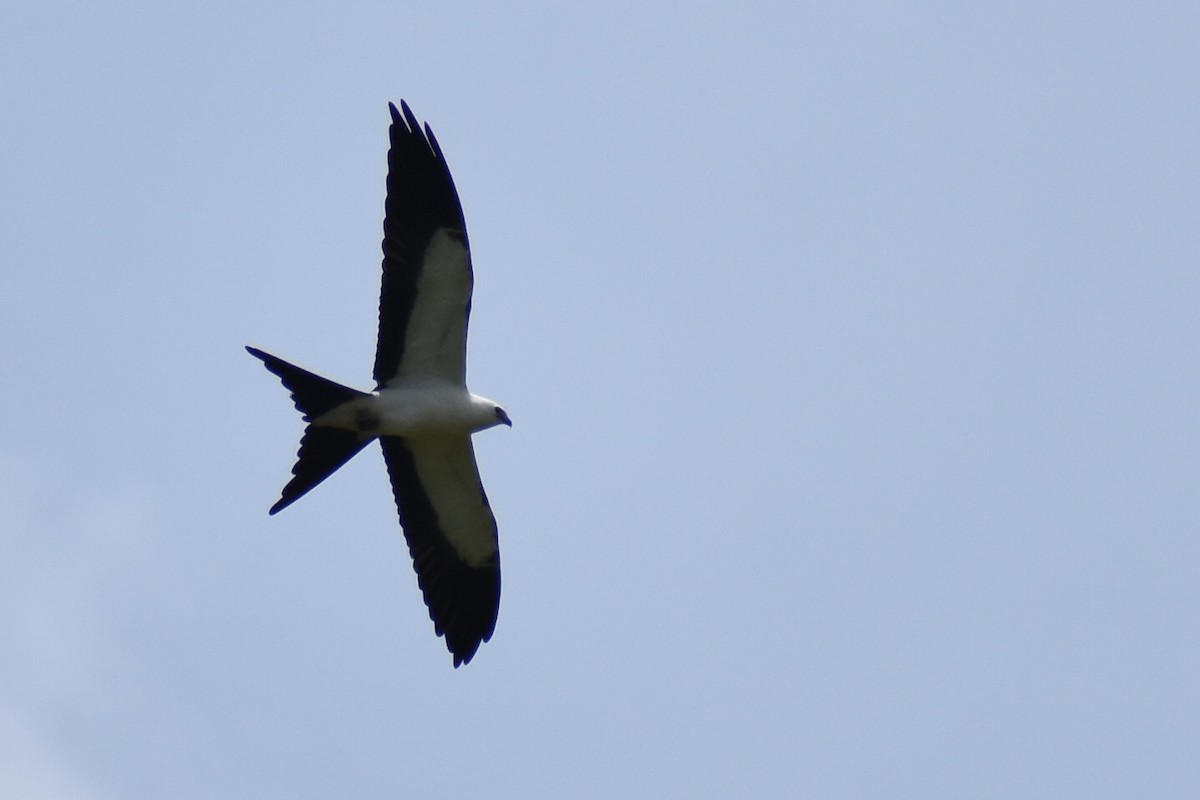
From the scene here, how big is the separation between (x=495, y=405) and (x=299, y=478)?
1732 millimetres

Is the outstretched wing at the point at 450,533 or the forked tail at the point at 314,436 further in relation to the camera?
the outstretched wing at the point at 450,533

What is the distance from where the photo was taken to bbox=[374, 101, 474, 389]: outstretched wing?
1309 cm

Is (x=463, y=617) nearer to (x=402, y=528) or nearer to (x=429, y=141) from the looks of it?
(x=402, y=528)

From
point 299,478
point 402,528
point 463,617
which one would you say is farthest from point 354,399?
point 463,617

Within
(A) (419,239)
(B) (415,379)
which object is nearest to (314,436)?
(B) (415,379)

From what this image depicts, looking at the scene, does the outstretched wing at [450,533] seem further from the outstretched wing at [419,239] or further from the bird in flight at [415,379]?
the outstretched wing at [419,239]

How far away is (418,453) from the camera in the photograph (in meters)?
14.0

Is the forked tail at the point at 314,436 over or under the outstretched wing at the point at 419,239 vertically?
under

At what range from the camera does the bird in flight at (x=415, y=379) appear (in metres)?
13.1

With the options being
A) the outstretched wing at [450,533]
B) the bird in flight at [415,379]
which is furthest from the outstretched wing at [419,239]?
the outstretched wing at [450,533]

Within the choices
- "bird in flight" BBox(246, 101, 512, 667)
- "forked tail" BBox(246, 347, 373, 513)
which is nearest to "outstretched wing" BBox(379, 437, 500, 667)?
"bird in flight" BBox(246, 101, 512, 667)

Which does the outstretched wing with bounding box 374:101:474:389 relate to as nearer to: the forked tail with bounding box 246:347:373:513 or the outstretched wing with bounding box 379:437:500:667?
the forked tail with bounding box 246:347:373:513

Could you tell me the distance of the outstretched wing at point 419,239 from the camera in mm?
13094

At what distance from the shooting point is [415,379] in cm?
1357
